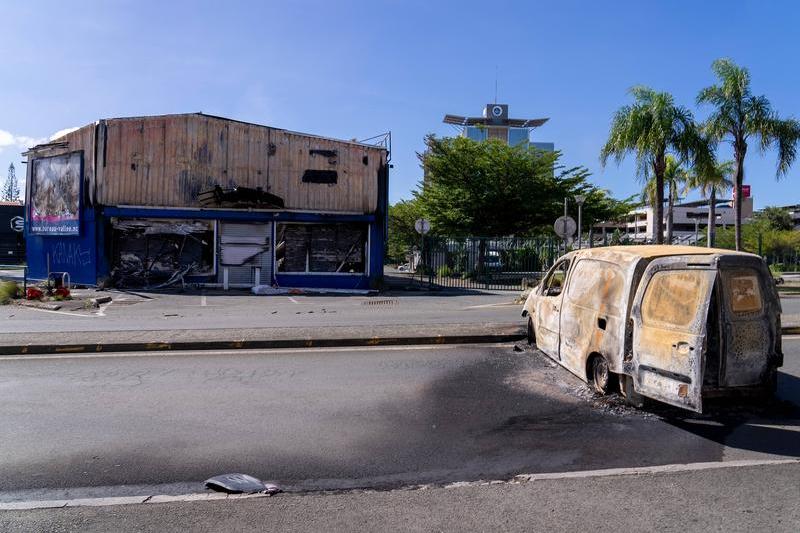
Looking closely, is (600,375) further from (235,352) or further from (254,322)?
(254,322)

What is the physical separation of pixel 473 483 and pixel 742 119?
22.2 meters

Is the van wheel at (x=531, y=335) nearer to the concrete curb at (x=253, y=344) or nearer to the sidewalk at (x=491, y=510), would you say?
the concrete curb at (x=253, y=344)

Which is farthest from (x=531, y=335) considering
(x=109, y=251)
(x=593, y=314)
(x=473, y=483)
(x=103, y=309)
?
(x=109, y=251)

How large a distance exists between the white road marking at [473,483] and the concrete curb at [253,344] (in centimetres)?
538

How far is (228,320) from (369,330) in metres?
4.18

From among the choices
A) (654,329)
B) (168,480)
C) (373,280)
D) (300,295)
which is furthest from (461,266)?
(168,480)

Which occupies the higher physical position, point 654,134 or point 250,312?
point 654,134

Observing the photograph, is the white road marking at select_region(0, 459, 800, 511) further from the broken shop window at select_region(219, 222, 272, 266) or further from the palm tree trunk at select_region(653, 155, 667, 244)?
the broken shop window at select_region(219, 222, 272, 266)

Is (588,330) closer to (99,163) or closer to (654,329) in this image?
(654,329)

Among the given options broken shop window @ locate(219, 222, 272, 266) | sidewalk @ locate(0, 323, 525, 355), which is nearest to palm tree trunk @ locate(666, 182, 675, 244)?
broken shop window @ locate(219, 222, 272, 266)

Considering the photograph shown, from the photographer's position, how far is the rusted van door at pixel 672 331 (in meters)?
5.33

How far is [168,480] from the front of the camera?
448 centimetres

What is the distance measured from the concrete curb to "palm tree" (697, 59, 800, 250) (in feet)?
54.4

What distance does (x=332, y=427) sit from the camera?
5.73 metres
